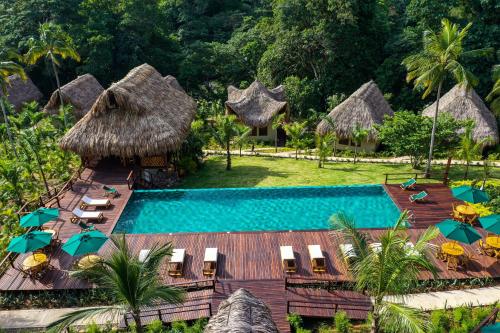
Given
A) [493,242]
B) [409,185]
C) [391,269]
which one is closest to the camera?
[391,269]

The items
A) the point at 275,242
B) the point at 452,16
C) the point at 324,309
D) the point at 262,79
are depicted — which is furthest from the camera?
the point at 262,79

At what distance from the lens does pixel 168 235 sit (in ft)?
52.3

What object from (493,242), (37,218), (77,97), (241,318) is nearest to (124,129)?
(37,218)

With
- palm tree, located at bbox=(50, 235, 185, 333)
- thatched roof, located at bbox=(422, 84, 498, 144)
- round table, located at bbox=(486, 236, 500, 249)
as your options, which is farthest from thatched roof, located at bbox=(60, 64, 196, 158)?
thatched roof, located at bbox=(422, 84, 498, 144)

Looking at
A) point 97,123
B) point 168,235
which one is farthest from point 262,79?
point 168,235

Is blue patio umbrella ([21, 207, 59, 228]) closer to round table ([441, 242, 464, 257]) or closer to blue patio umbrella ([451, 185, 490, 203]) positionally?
round table ([441, 242, 464, 257])

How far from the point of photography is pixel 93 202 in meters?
18.2

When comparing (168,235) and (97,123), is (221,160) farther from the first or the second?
(168,235)

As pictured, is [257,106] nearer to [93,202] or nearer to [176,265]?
[93,202]

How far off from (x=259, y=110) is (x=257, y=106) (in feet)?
1.89

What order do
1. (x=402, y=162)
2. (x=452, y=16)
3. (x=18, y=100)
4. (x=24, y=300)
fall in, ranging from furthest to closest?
(x=18, y=100) → (x=452, y=16) → (x=402, y=162) → (x=24, y=300)

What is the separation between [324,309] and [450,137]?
16.9m

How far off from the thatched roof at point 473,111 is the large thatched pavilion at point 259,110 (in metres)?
13.1

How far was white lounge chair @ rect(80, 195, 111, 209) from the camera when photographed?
18.1 metres
